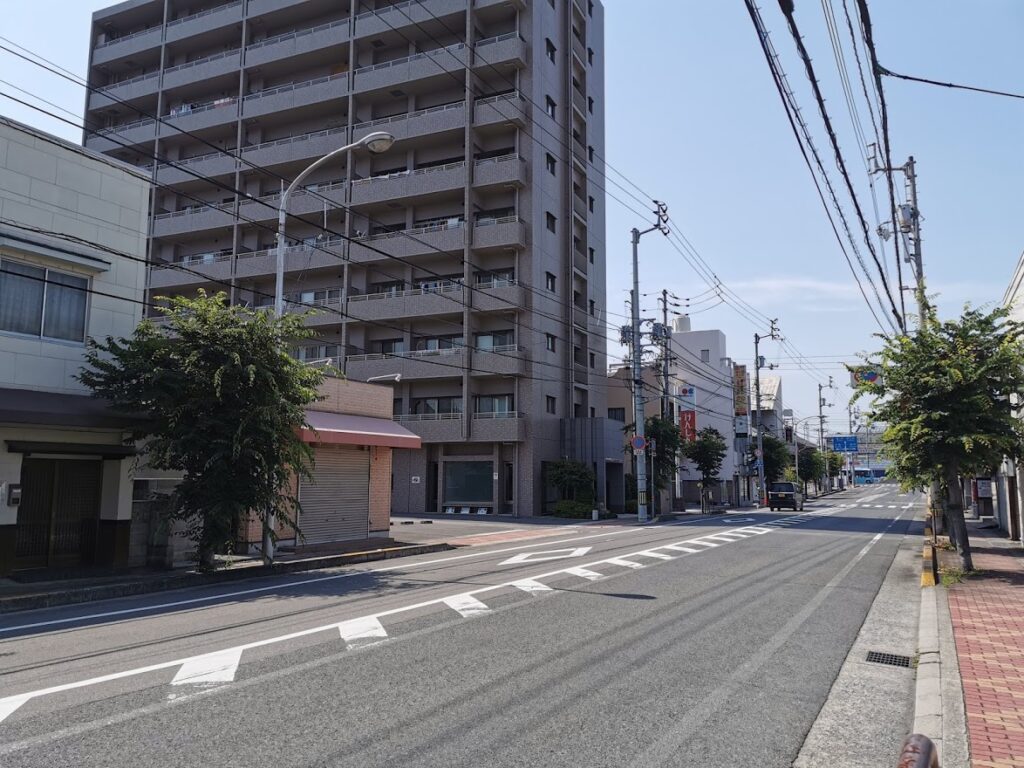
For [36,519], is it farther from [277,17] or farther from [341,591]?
[277,17]

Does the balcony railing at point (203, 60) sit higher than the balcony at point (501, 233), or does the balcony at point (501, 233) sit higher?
the balcony railing at point (203, 60)

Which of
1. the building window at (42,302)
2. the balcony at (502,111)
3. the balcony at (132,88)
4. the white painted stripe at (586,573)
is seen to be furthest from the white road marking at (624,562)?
the balcony at (132,88)

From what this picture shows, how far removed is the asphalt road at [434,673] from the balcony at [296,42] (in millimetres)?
39228

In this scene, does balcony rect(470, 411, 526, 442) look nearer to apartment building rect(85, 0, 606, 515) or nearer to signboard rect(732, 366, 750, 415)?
apartment building rect(85, 0, 606, 515)

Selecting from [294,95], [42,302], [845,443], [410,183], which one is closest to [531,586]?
[42,302]

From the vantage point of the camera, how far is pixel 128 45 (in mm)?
49188

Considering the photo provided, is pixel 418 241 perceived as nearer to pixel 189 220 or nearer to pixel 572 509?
pixel 572 509

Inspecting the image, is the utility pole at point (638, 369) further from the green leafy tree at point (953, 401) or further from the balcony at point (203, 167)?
the balcony at point (203, 167)

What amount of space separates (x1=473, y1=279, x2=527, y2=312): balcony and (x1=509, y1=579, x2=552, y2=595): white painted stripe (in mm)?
25797

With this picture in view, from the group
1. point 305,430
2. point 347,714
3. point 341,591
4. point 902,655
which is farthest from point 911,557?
point 347,714

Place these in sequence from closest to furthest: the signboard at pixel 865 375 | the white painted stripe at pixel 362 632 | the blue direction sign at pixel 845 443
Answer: the white painted stripe at pixel 362 632, the signboard at pixel 865 375, the blue direction sign at pixel 845 443

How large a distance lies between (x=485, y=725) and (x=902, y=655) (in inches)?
205

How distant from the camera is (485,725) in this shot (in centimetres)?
504

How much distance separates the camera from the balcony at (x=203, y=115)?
148 feet
